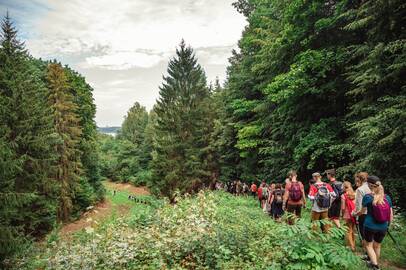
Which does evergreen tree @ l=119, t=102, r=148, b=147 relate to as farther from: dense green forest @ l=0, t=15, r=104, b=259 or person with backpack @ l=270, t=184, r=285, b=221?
person with backpack @ l=270, t=184, r=285, b=221

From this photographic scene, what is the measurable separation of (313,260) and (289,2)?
14.5 m

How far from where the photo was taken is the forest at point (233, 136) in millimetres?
7504

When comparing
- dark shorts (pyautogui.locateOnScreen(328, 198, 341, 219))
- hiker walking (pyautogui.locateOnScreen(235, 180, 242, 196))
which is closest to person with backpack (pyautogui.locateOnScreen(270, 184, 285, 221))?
dark shorts (pyautogui.locateOnScreen(328, 198, 341, 219))

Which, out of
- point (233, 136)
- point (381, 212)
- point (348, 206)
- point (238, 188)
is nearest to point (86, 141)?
point (233, 136)

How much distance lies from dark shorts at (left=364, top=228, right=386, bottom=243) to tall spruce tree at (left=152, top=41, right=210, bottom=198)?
2688 centimetres

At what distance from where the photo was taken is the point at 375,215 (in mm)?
6234

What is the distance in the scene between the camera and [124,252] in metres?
7.32

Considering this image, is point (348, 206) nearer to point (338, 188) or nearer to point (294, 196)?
point (338, 188)

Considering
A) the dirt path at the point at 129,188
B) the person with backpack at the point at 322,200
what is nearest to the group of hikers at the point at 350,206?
the person with backpack at the point at 322,200

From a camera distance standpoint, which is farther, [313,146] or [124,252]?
[313,146]

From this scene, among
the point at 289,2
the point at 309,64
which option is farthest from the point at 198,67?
the point at 309,64

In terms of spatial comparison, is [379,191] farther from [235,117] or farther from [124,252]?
[235,117]

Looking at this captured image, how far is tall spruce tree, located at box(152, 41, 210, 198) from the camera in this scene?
34.1m

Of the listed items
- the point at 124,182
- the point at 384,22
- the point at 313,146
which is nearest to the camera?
the point at 384,22
